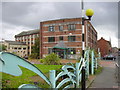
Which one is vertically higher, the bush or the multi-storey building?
the multi-storey building

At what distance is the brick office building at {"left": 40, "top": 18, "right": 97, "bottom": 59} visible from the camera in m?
31.1

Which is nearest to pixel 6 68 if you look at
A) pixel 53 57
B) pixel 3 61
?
pixel 3 61

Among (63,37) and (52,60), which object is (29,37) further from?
(52,60)

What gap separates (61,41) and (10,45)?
87.9 ft

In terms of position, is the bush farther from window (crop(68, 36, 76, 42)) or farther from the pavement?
window (crop(68, 36, 76, 42))

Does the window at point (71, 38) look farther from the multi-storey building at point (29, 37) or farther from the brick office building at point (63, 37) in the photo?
the multi-storey building at point (29, 37)

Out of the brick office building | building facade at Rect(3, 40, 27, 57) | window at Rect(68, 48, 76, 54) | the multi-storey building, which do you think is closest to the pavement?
the brick office building

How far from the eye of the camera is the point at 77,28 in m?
31.2

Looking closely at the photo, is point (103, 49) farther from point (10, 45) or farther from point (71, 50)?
point (10, 45)

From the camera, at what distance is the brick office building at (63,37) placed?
31.1 meters

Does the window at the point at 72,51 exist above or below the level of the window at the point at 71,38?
below

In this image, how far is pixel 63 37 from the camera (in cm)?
3284

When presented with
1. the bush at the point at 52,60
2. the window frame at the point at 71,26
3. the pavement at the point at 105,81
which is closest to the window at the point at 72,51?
the window frame at the point at 71,26

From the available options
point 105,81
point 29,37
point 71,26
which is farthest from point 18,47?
point 105,81
